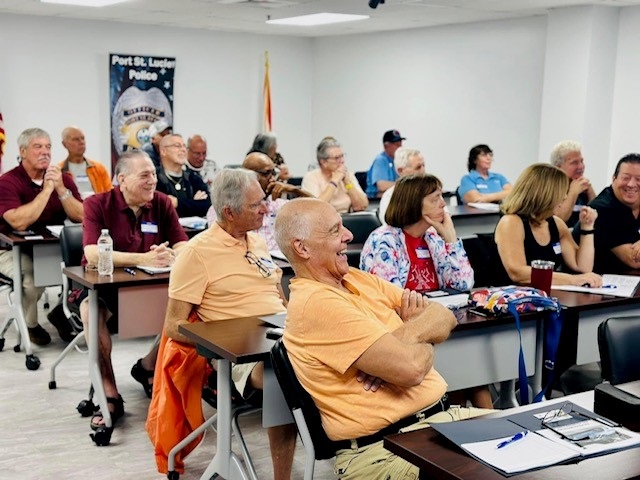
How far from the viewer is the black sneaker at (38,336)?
17.6 feet

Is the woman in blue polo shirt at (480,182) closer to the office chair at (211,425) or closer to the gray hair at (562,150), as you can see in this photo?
the gray hair at (562,150)

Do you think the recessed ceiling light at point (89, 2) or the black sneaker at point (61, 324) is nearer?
the black sneaker at point (61, 324)

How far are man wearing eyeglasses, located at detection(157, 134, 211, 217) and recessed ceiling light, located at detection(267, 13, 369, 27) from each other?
10.2 feet

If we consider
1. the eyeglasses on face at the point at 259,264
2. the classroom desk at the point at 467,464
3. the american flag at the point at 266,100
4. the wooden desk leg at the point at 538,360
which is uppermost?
the american flag at the point at 266,100

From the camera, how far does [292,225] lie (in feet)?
7.98

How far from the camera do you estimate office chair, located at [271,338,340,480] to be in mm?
2379

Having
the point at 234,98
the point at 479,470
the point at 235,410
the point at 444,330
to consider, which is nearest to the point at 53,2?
the point at 234,98

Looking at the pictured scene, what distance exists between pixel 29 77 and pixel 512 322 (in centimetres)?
789

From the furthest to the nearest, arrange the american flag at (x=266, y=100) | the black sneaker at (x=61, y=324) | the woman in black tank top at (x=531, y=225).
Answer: the american flag at (x=266, y=100) → the black sneaker at (x=61, y=324) → the woman in black tank top at (x=531, y=225)

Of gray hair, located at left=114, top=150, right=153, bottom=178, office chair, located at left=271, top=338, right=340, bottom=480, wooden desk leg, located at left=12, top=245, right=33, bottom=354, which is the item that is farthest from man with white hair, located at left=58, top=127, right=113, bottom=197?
office chair, located at left=271, top=338, right=340, bottom=480

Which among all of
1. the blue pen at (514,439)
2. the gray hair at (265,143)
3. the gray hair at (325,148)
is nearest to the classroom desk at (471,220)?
the gray hair at (325,148)

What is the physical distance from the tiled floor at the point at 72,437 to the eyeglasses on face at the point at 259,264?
2.75ft

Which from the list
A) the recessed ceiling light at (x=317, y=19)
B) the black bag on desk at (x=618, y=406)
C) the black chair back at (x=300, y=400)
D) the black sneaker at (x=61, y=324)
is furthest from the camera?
the recessed ceiling light at (x=317, y=19)

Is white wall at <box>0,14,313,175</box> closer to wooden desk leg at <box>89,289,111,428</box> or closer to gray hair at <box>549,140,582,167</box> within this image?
gray hair at <box>549,140,582,167</box>
